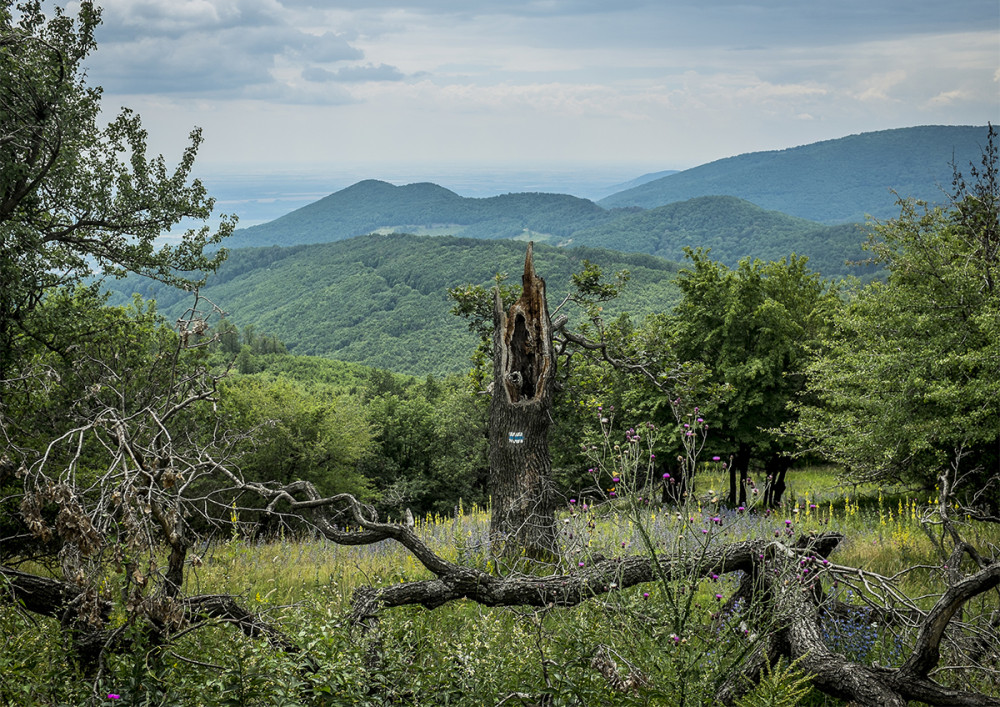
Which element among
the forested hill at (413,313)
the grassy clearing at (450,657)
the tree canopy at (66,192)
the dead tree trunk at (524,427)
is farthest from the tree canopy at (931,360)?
the forested hill at (413,313)

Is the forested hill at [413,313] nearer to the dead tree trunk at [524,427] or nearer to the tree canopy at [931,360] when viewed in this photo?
the tree canopy at [931,360]

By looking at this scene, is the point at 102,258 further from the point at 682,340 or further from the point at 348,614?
the point at 682,340

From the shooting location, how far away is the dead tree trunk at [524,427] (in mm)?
7836

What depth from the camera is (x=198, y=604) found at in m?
4.63

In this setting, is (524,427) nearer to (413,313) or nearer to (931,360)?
(931,360)

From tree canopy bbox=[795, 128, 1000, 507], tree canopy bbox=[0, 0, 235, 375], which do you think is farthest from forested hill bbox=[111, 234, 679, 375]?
tree canopy bbox=[0, 0, 235, 375]

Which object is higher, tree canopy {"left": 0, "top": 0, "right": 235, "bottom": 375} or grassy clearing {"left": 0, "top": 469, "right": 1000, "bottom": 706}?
tree canopy {"left": 0, "top": 0, "right": 235, "bottom": 375}

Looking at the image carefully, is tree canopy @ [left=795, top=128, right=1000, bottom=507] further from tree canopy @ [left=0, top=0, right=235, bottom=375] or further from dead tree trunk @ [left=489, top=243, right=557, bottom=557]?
tree canopy @ [left=0, top=0, right=235, bottom=375]

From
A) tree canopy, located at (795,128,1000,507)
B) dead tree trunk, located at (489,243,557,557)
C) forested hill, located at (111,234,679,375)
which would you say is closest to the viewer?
dead tree trunk, located at (489,243,557,557)

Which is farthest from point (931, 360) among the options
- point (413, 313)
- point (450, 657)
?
point (413, 313)

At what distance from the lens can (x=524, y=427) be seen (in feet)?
26.5

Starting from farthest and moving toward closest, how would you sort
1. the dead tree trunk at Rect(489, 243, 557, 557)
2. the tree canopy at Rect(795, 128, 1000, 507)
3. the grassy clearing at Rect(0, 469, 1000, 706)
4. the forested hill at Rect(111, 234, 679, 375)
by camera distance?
the forested hill at Rect(111, 234, 679, 375), the tree canopy at Rect(795, 128, 1000, 507), the dead tree trunk at Rect(489, 243, 557, 557), the grassy clearing at Rect(0, 469, 1000, 706)

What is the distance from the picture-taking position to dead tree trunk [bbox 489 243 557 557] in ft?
25.7

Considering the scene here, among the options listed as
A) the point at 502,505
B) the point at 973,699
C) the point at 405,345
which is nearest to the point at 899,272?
the point at 502,505
